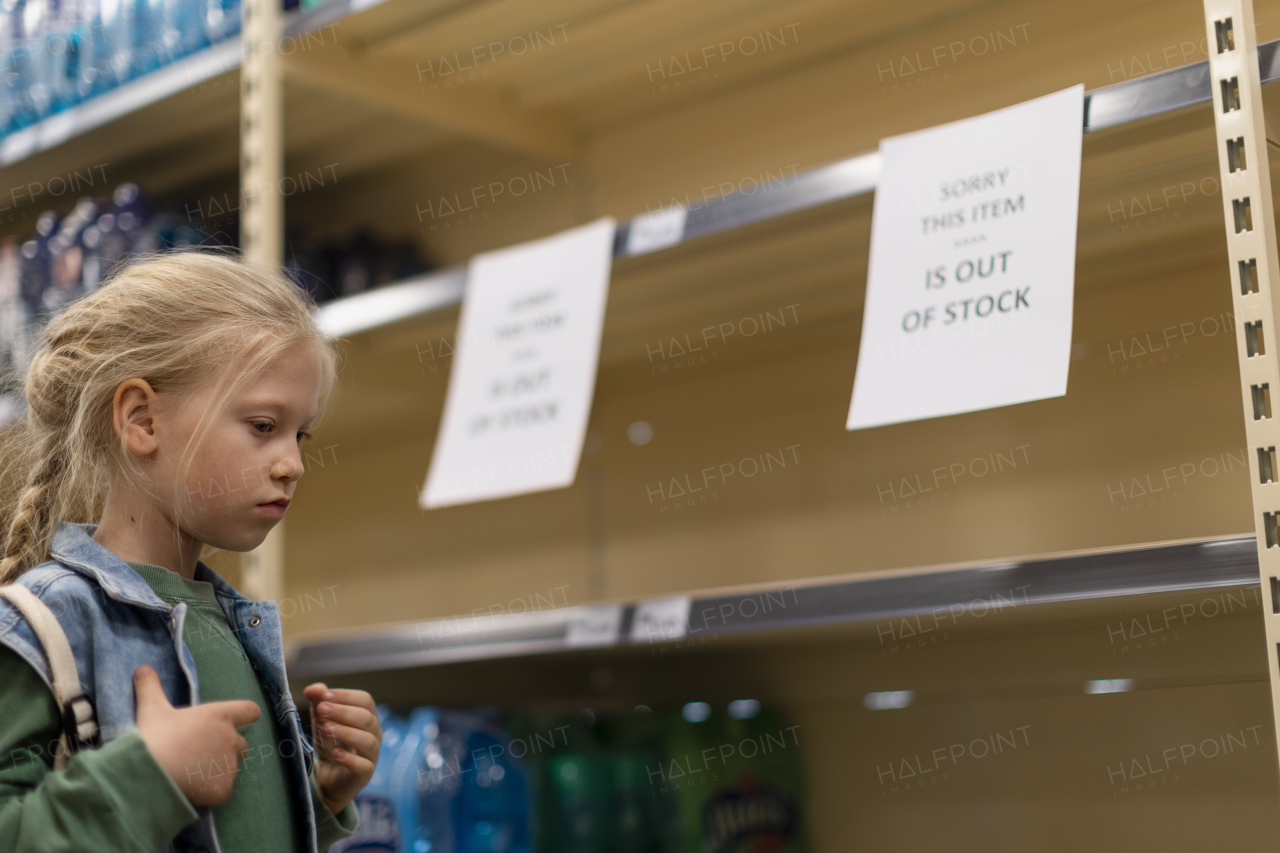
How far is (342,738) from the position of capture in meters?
0.94

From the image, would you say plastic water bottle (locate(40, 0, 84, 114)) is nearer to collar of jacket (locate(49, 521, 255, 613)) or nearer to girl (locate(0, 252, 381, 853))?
girl (locate(0, 252, 381, 853))

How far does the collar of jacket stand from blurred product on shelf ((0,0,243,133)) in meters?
1.16

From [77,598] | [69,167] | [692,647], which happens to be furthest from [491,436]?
[69,167]

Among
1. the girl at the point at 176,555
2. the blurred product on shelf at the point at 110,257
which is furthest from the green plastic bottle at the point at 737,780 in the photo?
the blurred product on shelf at the point at 110,257

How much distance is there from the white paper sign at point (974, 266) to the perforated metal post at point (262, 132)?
0.89 m

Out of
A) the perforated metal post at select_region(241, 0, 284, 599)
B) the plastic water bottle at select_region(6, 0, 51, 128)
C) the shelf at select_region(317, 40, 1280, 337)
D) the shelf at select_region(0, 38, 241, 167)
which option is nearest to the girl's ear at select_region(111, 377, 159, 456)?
the shelf at select_region(317, 40, 1280, 337)

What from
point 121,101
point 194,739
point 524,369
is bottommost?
point 194,739

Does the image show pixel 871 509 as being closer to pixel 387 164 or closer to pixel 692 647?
pixel 692 647

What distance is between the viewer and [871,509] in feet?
5.84

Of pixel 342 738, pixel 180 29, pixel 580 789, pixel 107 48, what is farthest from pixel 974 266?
pixel 107 48

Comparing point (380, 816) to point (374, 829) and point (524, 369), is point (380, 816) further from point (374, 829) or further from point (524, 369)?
point (524, 369)

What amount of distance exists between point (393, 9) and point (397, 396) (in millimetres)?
696

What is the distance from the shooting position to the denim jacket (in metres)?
0.81

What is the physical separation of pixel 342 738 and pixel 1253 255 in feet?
2.75
